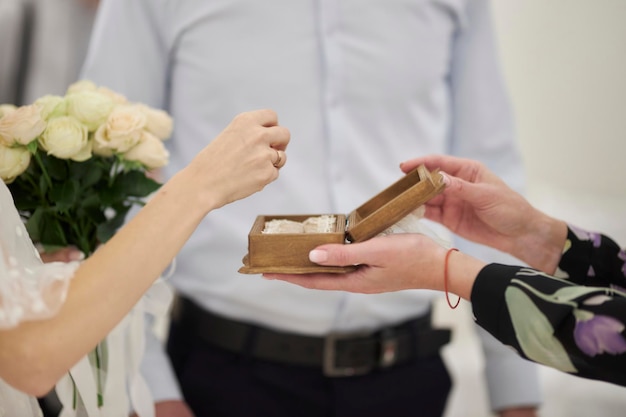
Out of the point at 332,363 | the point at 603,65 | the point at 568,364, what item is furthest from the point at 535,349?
the point at 603,65

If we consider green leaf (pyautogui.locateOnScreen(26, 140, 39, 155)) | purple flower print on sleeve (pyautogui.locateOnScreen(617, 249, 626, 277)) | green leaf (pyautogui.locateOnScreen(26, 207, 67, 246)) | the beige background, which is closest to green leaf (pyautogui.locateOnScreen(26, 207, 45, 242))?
green leaf (pyautogui.locateOnScreen(26, 207, 67, 246))

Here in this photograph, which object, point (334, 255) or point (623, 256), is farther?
point (623, 256)

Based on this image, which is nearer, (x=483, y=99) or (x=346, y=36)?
(x=346, y=36)

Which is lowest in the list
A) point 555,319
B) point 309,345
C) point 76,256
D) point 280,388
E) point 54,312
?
point 280,388

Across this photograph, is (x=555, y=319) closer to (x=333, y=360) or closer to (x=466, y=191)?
(x=466, y=191)

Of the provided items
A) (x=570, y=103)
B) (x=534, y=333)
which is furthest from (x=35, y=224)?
(x=570, y=103)

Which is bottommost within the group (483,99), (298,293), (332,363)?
(332,363)

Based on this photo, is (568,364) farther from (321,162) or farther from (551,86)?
(551,86)

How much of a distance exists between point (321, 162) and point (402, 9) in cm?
39

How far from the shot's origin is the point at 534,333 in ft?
2.75

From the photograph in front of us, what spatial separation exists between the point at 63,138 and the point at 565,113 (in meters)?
1.77

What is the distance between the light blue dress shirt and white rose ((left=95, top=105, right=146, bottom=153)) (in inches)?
16.0

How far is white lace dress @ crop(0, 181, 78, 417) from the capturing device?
72 cm

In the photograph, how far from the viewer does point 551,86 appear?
7.14 ft
